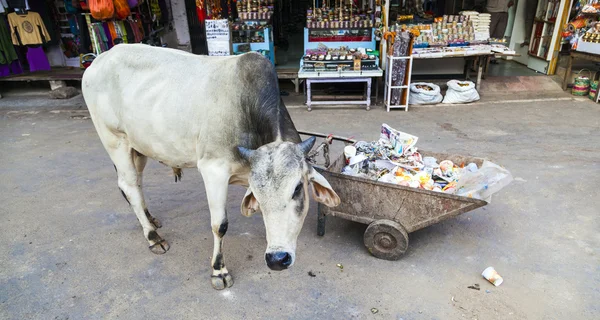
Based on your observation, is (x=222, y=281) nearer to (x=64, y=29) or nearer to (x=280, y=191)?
(x=280, y=191)

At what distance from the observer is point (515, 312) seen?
8.50 feet

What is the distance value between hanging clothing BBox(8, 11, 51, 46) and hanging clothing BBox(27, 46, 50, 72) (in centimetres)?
34

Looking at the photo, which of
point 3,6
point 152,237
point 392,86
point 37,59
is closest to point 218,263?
point 152,237

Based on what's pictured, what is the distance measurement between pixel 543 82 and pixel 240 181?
308 inches

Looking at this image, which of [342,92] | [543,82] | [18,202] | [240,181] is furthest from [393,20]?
[18,202]

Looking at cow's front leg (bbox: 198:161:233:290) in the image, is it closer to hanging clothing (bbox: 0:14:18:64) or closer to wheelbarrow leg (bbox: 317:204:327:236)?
wheelbarrow leg (bbox: 317:204:327:236)

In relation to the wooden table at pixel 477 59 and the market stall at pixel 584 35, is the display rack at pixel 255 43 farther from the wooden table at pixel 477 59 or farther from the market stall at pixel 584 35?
the market stall at pixel 584 35

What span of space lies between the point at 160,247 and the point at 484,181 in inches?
110

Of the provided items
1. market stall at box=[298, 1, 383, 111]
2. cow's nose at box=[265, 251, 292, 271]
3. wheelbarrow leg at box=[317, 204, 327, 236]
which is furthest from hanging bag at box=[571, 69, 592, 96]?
cow's nose at box=[265, 251, 292, 271]

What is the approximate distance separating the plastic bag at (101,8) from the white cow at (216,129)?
182 inches

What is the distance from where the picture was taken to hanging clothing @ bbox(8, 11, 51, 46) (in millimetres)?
8125

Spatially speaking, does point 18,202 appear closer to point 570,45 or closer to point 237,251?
point 237,251

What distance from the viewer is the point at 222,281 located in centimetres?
290

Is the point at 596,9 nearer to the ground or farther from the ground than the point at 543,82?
farther from the ground
